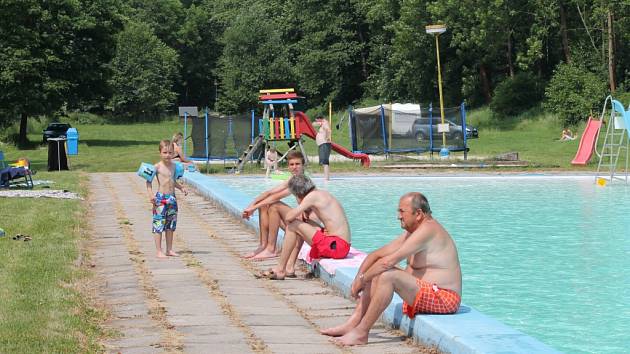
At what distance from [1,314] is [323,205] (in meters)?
3.69

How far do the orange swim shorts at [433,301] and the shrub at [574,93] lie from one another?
43267mm

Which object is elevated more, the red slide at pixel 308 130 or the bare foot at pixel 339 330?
the red slide at pixel 308 130

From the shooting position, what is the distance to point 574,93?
51000 mm

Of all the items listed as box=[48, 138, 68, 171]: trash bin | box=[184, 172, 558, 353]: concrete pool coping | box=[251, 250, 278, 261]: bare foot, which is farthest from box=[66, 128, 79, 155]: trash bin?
box=[184, 172, 558, 353]: concrete pool coping

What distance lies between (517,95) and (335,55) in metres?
24.8

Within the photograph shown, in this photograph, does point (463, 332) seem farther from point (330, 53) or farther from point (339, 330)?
point (330, 53)

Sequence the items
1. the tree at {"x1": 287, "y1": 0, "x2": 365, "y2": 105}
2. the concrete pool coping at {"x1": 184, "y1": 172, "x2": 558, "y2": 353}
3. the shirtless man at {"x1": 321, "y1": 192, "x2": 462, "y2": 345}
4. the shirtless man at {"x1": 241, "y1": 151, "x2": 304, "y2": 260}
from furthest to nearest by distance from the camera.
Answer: the tree at {"x1": 287, "y1": 0, "x2": 365, "y2": 105}
the shirtless man at {"x1": 241, "y1": 151, "x2": 304, "y2": 260}
the shirtless man at {"x1": 321, "y1": 192, "x2": 462, "y2": 345}
the concrete pool coping at {"x1": 184, "y1": 172, "x2": 558, "y2": 353}

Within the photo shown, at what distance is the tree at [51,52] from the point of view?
1908 inches

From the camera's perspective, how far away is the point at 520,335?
22.1 ft

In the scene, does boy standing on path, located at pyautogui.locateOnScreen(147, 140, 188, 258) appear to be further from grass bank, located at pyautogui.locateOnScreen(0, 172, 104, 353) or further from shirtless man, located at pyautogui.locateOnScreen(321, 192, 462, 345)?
shirtless man, located at pyautogui.locateOnScreen(321, 192, 462, 345)

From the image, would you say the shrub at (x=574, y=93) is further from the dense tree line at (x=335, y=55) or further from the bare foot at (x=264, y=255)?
the bare foot at (x=264, y=255)

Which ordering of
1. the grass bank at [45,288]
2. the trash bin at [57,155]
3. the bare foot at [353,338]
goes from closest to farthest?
the grass bank at [45,288]
the bare foot at [353,338]
the trash bin at [57,155]

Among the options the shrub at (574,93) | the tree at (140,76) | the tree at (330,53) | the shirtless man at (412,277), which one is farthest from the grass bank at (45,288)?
the tree at (140,76)

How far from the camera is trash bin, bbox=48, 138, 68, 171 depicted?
3125 centimetres
